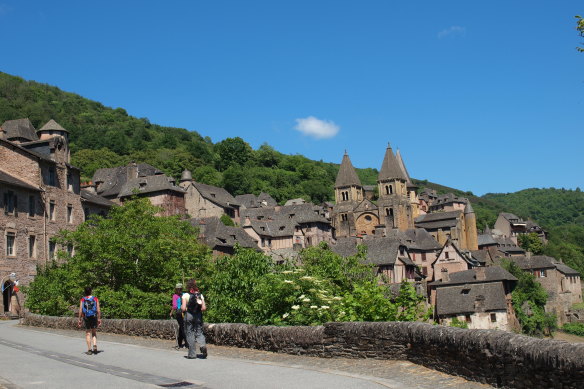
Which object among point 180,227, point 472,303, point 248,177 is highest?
point 248,177

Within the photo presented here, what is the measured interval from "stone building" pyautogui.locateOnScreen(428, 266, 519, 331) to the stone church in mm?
50863

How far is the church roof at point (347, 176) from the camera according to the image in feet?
423

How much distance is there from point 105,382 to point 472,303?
51375 millimetres

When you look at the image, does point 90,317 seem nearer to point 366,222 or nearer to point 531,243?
point 366,222

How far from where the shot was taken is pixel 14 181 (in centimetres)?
4428

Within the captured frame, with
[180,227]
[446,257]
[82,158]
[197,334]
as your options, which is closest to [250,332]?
[197,334]

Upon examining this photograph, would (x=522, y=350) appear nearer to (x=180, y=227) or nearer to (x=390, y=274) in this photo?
(x=180, y=227)

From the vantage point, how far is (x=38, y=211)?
46375 mm

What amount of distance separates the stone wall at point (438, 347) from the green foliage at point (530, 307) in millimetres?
55448

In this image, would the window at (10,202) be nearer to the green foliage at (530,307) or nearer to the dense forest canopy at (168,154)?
the green foliage at (530,307)

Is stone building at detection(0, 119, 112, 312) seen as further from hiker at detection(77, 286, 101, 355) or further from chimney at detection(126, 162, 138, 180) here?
chimney at detection(126, 162, 138, 180)

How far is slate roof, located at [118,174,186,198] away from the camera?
8156cm

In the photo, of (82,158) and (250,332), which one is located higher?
(82,158)

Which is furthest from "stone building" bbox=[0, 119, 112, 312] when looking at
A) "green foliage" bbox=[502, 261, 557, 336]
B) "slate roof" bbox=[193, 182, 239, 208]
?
"green foliage" bbox=[502, 261, 557, 336]
